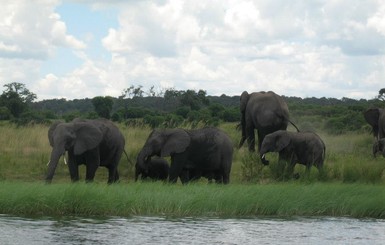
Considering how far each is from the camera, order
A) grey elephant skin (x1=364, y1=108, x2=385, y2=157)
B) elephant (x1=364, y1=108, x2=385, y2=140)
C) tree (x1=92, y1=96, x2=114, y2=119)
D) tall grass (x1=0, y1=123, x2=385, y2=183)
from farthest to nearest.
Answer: tree (x1=92, y1=96, x2=114, y2=119)
elephant (x1=364, y1=108, x2=385, y2=140)
grey elephant skin (x1=364, y1=108, x2=385, y2=157)
tall grass (x1=0, y1=123, x2=385, y2=183)

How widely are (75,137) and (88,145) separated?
0.36 meters

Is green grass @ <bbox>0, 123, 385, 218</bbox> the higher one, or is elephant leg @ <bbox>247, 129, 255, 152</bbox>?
elephant leg @ <bbox>247, 129, 255, 152</bbox>

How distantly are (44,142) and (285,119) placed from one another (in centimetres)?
686

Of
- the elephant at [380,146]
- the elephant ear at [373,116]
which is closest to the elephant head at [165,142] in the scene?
the elephant at [380,146]

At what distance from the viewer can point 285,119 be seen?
23422mm

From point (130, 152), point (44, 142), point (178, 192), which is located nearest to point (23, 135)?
point (44, 142)

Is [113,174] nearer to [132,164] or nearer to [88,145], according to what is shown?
[132,164]

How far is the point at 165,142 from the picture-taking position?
18734 millimetres

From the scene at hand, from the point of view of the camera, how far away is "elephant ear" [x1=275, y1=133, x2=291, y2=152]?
20.4 meters

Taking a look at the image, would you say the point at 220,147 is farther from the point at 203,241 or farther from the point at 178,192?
the point at 203,241

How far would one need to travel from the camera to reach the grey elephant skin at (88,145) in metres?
18.1

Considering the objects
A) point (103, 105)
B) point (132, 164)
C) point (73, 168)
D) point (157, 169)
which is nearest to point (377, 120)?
point (132, 164)

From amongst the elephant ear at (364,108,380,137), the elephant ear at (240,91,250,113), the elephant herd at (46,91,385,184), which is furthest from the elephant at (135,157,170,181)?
the elephant ear at (364,108,380,137)

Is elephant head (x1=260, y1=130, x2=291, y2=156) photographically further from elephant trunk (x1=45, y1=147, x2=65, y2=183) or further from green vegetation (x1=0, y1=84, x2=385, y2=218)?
elephant trunk (x1=45, y1=147, x2=65, y2=183)
